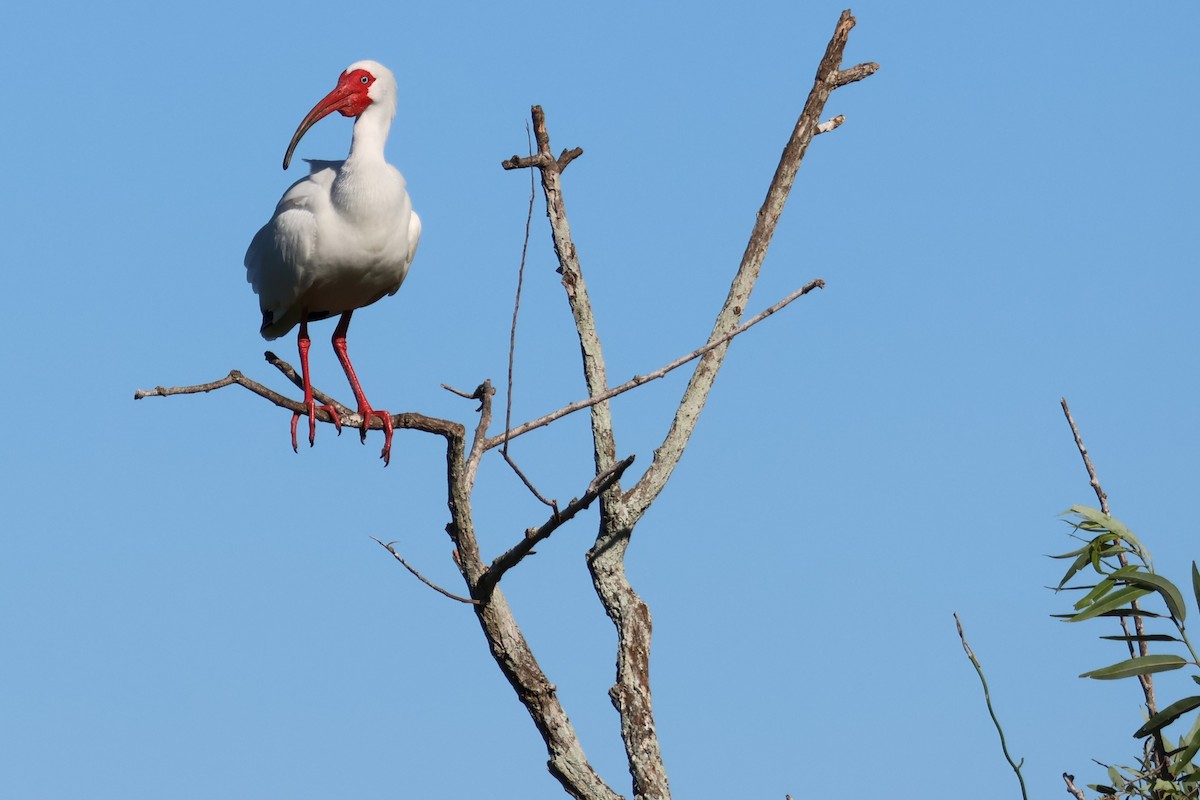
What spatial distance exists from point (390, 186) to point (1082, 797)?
5274 millimetres

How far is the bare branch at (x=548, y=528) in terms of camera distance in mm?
4938

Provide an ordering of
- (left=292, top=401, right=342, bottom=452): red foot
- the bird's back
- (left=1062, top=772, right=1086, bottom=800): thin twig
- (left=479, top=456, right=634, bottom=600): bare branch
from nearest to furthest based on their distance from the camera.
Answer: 1. (left=1062, top=772, right=1086, bottom=800): thin twig
2. (left=479, top=456, right=634, bottom=600): bare branch
3. (left=292, top=401, right=342, bottom=452): red foot
4. the bird's back

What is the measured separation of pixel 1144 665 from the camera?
137 inches

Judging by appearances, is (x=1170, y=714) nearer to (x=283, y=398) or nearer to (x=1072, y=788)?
(x=1072, y=788)

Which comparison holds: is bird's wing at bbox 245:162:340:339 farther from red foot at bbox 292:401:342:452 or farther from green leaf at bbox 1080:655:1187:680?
green leaf at bbox 1080:655:1187:680

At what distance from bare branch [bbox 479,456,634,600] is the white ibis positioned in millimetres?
2164

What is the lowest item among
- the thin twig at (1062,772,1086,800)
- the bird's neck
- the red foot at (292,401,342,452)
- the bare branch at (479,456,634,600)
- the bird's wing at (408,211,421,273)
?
the thin twig at (1062,772,1086,800)

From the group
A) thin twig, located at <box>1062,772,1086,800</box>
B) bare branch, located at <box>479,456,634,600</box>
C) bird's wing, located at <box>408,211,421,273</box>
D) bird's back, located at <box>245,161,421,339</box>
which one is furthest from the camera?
bird's wing, located at <box>408,211,421,273</box>

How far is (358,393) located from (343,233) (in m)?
0.84

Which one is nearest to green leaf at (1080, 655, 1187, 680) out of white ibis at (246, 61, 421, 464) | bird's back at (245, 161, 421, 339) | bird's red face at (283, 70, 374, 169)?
white ibis at (246, 61, 421, 464)

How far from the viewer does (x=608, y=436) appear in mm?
7223

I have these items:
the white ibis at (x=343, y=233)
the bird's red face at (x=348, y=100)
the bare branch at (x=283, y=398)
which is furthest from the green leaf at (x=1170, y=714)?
the bird's red face at (x=348, y=100)

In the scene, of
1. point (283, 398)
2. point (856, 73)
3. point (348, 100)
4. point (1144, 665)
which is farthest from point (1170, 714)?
point (348, 100)

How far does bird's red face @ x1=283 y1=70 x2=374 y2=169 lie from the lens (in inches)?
320
